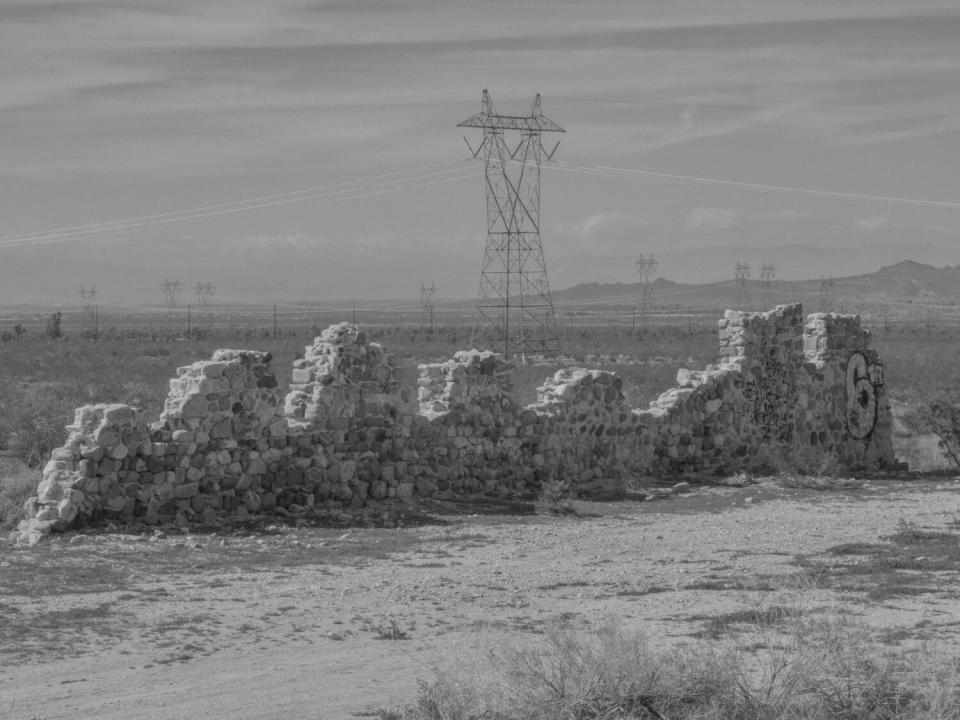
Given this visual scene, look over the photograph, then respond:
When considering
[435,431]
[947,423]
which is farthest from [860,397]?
[435,431]

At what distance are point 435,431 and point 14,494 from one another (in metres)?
5.39

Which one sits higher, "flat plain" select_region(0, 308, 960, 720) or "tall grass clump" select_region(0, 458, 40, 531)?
"tall grass clump" select_region(0, 458, 40, 531)

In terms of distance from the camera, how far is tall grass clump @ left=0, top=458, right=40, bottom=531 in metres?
15.1

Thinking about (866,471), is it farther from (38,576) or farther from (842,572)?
(38,576)

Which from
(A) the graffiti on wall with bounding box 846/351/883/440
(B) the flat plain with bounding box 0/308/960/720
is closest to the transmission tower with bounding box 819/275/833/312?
(A) the graffiti on wall with bounding box 846/351/883/440

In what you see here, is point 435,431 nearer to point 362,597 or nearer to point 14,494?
point 14,494

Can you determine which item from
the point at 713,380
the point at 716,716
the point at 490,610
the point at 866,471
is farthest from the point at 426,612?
the point at 866,471

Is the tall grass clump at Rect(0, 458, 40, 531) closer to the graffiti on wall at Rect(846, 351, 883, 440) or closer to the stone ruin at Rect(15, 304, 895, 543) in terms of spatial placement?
the stone ruin at Rect(15, 304, 895, 543)

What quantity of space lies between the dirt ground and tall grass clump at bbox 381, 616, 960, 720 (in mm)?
842

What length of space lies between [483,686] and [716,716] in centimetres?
132

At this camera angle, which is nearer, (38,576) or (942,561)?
(38,576)

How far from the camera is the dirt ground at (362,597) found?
29.0ft

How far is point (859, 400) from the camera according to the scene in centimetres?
2400

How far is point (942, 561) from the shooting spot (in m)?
13.1
